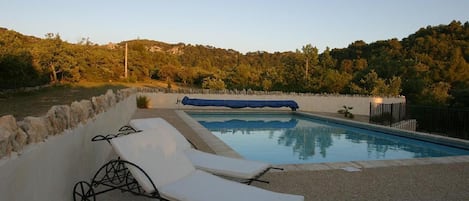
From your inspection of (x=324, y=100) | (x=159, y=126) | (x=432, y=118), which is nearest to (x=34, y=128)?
(x=159, y=126)

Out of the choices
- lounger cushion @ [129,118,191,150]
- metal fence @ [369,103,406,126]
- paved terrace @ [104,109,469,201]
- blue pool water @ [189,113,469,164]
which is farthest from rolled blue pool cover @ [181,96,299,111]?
paved terrace @ [104,109,469,201]

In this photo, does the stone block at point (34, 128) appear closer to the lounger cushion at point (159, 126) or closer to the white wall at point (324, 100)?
the lounger cushion at point (159, 126)

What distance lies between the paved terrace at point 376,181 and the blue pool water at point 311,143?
2.21 metres

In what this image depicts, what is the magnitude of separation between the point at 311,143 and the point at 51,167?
799 cm

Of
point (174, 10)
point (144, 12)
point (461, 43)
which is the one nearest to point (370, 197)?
point (174, 10)

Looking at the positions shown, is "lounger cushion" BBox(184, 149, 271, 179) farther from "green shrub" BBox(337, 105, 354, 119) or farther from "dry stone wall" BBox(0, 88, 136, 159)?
Answer: "green shrub" BBox(337, 105, 354, 119)

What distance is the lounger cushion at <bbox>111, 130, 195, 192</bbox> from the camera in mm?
3278

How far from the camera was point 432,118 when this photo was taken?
12.6 metres

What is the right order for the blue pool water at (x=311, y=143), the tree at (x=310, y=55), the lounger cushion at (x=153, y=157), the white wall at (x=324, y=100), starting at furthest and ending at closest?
the tree at (x=310, y=55) → the white wall at (x=324, y=100) → the blue pool water at (x=311, y=143) → the lounger cushion at (x=153, y=157)

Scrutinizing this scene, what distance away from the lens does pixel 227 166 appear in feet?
14.0

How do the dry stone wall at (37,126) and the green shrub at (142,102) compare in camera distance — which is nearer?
the dry stone wall at (37,126)

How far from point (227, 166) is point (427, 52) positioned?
91.7 ft

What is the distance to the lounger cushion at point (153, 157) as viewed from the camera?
3278 mm

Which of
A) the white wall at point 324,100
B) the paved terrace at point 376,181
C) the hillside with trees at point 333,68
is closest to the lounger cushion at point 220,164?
the paved terrace at point 376,181
